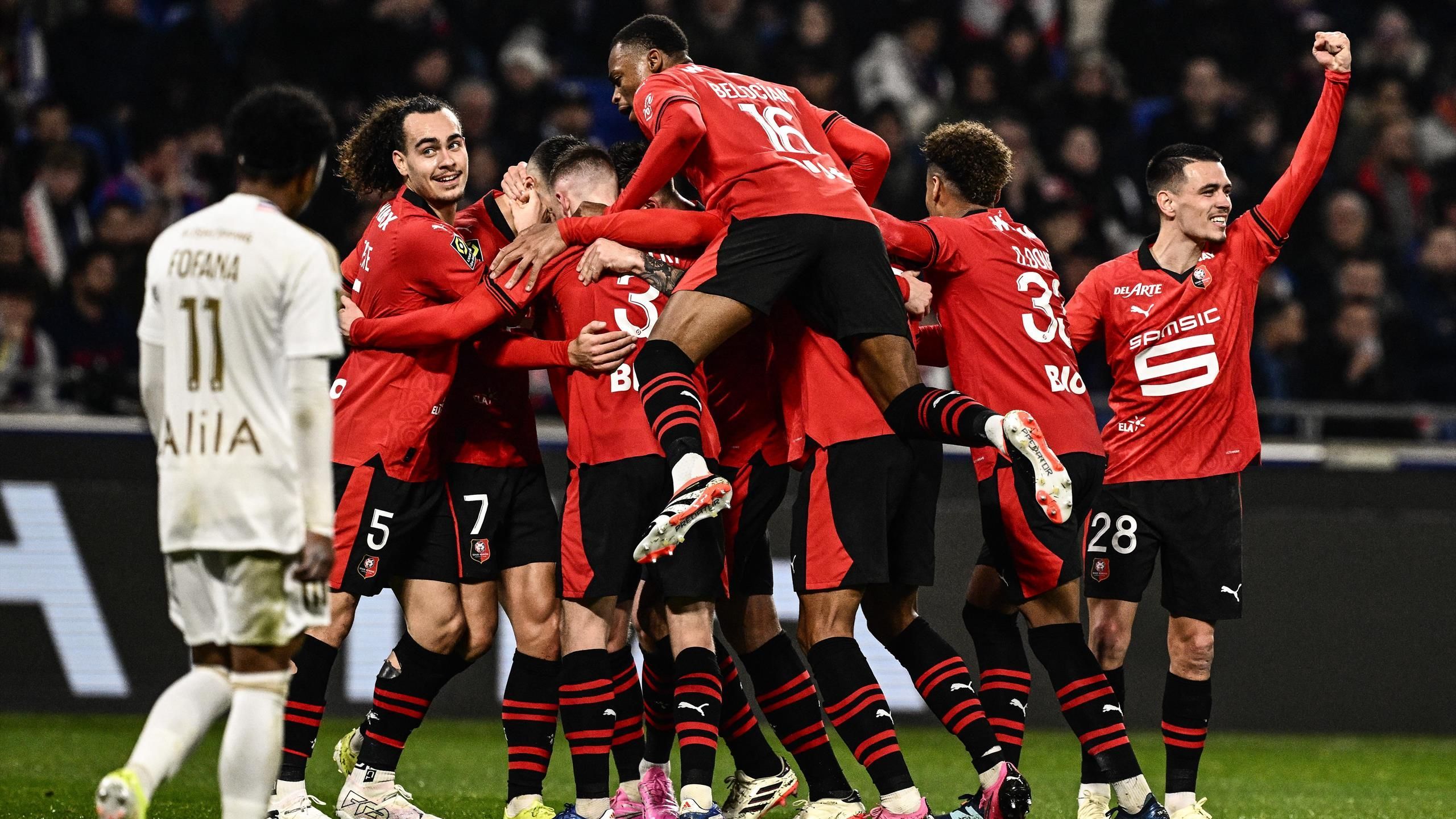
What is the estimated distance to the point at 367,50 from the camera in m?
12.9

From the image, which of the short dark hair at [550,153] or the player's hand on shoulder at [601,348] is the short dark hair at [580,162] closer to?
the short dark hair at [550,153]

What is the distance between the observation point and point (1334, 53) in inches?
257

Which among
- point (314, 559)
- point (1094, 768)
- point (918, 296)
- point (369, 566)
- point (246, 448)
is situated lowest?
point (1094, 768)

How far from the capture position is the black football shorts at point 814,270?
216 inches

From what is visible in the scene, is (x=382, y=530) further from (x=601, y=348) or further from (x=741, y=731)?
(x=741, y=731)

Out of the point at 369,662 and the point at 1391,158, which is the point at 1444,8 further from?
the point at 369,662

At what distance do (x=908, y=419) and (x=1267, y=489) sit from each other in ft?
17.7

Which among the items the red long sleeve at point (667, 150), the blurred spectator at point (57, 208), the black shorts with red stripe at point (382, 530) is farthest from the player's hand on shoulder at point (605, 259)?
the blurred spectator at point (57, 208)

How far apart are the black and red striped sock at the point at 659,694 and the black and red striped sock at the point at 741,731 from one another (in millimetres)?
202

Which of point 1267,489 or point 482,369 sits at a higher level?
point 482,369

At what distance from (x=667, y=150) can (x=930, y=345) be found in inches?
59.1

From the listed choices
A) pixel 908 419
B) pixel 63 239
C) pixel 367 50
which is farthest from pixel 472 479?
pixel 367 50

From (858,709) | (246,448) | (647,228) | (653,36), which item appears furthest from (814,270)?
(246,448)

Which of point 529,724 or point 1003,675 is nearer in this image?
point 529,724
